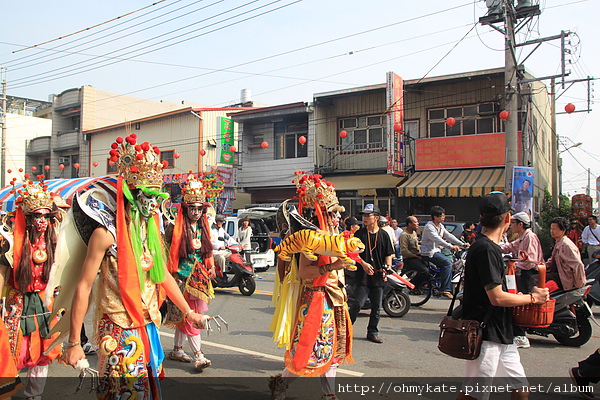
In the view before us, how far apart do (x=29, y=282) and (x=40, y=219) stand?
2.00 feet

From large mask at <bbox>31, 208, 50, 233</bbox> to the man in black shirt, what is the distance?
12.5 ft

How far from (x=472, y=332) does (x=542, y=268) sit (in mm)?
672

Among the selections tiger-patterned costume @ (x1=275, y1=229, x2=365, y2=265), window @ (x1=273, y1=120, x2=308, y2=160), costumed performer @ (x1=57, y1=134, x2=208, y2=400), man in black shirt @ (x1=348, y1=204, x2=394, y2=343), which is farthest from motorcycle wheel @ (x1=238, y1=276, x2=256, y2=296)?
window @ (x1=273, y1=120, x2=308, y2=160)

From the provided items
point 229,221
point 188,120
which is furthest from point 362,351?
point 188,120

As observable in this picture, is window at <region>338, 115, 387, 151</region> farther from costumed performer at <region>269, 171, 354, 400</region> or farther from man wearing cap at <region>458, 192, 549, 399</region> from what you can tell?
man wearing cap at <region>458, 192, 549, 399</region>

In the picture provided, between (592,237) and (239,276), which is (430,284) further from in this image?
(592,237)

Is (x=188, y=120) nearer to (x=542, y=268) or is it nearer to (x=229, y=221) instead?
(x=229, y=221)

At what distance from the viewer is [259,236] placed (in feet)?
49.1

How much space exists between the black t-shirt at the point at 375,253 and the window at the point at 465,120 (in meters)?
12.7

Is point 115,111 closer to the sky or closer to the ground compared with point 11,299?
closer to the sky

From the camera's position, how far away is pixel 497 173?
662 inches

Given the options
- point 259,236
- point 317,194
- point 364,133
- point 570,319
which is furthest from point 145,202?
point 364,133

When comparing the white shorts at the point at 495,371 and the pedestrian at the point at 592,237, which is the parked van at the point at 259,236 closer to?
the pedestrian at the point at 592,237

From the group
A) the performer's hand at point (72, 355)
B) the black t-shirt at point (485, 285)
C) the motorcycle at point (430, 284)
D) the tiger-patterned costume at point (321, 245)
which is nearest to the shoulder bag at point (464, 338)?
the black t-shirt at point (485, 285)
